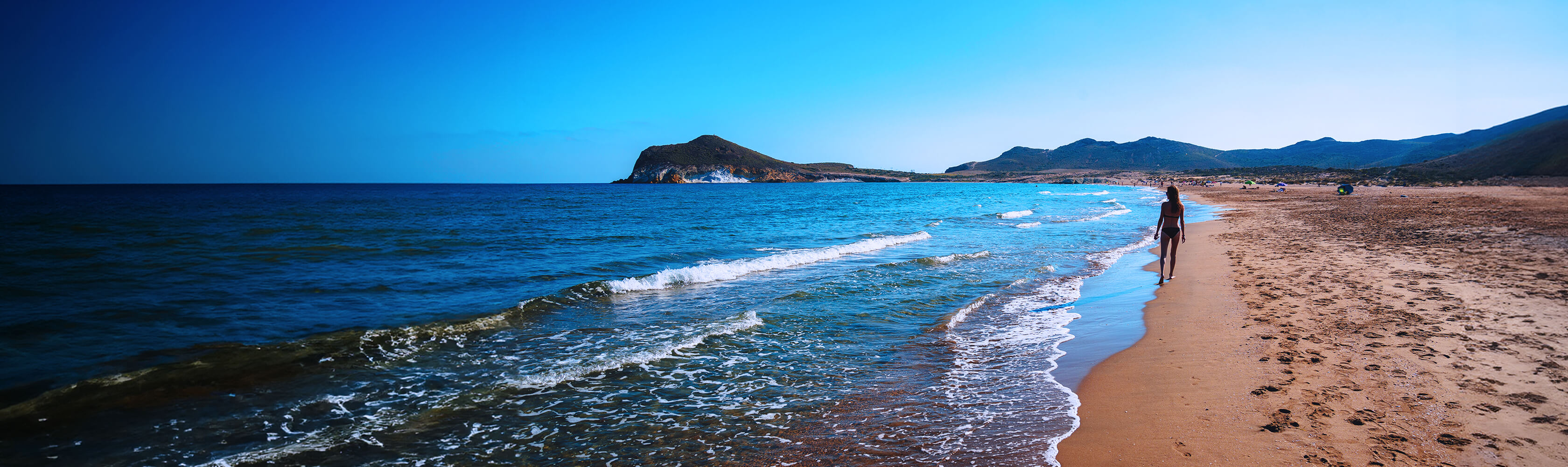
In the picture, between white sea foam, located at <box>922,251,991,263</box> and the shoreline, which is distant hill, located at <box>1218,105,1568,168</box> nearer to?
white sea foam, located at <box>922,251,991,263</box>

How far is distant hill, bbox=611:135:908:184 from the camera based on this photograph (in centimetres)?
16038

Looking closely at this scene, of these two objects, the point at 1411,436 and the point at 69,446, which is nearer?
the point at 1411,436

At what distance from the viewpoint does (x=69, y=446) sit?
4.60 m

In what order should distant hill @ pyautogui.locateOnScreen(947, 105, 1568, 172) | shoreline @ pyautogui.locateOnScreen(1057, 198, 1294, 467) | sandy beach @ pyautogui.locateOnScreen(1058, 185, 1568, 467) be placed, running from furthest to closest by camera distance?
1. distant hill @ pyautogui.locateOnScreen(947, 105, 1568, 172)
2. shoreline @ pyautogui.locateOnScreen(1057, 198, 1294, 467)
3. sandy beach @ pyautogui.locateOnScreen(1058, 185, 1568, 467)

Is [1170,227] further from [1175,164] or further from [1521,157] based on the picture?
[1175,164]

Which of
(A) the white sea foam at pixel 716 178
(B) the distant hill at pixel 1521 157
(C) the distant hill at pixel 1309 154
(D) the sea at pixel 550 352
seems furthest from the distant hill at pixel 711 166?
(D) the sea at pixel 550 352

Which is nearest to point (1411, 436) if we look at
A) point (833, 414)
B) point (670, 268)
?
point (833, 414)

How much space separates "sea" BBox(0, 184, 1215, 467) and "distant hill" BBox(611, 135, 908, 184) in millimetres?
143261

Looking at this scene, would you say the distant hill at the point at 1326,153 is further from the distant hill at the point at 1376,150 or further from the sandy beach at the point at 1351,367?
the sandy beach at the point at 1351,367

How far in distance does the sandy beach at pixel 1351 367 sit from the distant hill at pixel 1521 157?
1867 inches

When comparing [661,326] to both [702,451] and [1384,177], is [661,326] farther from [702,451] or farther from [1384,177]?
[1384,177]

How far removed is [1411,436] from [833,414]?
373 cm

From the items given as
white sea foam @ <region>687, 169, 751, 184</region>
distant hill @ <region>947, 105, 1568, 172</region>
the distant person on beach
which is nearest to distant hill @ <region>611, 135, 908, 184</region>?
white sea foam @ <region>687, 169, 751, 184</region>

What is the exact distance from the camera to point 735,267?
13883 mm
